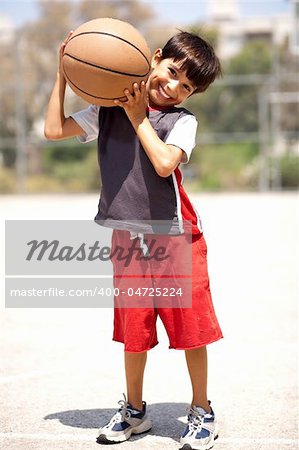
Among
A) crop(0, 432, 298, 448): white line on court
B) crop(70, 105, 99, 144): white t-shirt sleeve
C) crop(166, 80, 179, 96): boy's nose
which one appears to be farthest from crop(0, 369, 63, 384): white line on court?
crop(166, 80, 179, 96): boy's nose

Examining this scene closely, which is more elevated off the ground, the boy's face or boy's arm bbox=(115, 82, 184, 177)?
the boy's face

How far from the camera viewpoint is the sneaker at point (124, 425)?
3738mm

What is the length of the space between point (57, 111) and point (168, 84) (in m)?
0.52

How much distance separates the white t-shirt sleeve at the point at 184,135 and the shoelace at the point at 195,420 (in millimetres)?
1084

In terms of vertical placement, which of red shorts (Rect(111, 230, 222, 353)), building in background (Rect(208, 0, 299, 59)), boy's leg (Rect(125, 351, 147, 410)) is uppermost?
building in background (Rect(208, 0, 299, 59))

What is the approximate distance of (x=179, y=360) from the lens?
208 inches

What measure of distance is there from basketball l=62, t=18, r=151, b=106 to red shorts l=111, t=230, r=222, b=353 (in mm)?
607

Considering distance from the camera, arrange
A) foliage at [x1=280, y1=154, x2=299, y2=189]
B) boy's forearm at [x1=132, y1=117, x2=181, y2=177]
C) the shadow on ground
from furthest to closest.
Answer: foliage at [x1=280, y1=154, x2=299, y2=189] < the shadow on ground < boy's forearm at [x1=132, y1=117, x2=181, y2=177]

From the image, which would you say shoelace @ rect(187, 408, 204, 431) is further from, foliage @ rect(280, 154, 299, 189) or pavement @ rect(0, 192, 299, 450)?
foliage @ rect(280, 154, 299, 189)

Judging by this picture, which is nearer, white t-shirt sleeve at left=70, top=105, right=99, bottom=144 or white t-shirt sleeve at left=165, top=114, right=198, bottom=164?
white t-shirt sleeve at left=165, top=114, right=198, bottom=164

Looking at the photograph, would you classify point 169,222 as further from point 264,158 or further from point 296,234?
point 264,158

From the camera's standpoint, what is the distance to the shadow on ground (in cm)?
394

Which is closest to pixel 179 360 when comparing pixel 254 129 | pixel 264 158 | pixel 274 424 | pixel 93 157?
pixel 274 424

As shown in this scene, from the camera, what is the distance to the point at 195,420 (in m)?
3.75
